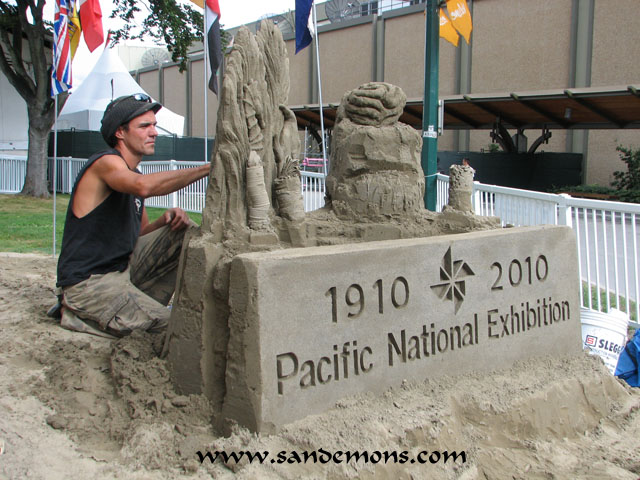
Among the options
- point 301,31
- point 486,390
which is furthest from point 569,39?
point 486,390

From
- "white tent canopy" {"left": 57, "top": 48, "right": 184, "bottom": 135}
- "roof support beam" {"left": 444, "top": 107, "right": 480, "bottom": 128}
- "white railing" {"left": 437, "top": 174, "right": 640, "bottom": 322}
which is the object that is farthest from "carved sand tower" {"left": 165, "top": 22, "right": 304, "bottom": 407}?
"white tent canopy" {"left": 57, "top": 48, "right": 184, "bottom": 135}

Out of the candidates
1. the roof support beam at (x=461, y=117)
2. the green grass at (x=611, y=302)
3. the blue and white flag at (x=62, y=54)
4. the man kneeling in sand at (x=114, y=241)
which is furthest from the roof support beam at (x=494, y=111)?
the man kneeling in sand at (x=114, y=241)

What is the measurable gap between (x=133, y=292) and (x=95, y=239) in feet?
1.23

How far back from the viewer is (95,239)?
3344 millimetres

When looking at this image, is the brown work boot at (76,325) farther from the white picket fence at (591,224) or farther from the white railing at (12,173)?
the white railing at (12,173)

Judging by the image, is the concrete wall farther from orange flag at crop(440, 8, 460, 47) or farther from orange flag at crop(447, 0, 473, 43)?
orange flag at crop(447, 0, 473, 43)

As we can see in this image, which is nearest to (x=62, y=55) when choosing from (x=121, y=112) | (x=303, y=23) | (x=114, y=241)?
(x=303, y=23)

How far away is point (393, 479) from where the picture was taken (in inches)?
93.6

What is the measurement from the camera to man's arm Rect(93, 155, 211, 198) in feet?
9.89

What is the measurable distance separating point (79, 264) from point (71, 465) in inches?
53.6

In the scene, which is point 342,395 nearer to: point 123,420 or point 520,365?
point 123,420

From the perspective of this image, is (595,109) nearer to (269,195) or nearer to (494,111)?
(494,111)

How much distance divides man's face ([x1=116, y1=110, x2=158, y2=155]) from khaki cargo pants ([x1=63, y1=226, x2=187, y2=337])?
19.4 inches

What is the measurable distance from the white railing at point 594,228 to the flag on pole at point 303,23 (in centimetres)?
286
